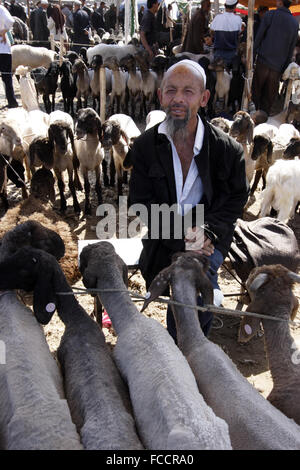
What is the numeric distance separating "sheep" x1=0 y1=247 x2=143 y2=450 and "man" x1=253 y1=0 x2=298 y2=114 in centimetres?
963

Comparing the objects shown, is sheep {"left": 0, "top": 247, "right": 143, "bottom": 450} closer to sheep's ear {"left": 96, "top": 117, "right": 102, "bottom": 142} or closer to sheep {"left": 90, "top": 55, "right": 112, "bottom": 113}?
sheep's ear {"left": 96, "top": 117, "right": 102, "bottom": 142}

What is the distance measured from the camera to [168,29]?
57.9 ft

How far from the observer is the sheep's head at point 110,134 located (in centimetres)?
675

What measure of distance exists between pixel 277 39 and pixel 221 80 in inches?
95.6

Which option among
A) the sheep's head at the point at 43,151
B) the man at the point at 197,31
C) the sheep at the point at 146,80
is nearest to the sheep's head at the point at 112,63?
the sheep at the point at 146,80

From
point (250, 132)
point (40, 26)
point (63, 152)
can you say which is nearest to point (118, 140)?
point (63, 152)

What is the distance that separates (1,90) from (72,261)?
12.7 m

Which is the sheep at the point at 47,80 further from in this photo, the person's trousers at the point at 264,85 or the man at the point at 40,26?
the man at the point at 40,26

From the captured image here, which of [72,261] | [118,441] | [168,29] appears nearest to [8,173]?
[72,261]

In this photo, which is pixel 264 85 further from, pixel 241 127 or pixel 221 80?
pixel 241 127

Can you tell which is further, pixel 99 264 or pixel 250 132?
pixel 250 132

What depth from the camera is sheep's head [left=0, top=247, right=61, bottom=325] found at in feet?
8.52

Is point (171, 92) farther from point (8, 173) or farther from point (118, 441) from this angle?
point (8, 173)

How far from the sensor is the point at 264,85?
10891mm
